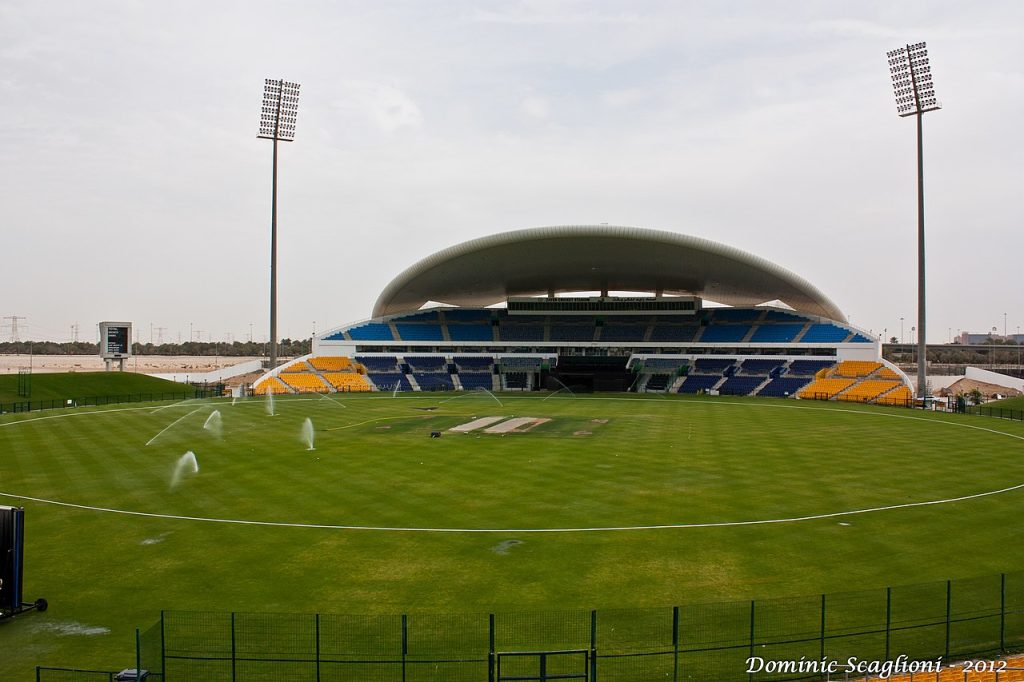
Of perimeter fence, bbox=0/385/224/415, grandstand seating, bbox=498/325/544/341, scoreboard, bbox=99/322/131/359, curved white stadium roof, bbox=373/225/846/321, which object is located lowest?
perimeter fence, bbox=0/385/224/415

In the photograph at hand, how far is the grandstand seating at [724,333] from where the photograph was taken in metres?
95.4

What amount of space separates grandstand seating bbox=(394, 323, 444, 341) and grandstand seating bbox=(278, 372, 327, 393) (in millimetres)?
16703

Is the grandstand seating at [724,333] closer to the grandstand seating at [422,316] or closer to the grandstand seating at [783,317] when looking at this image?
the grandstand seating at [783,317]

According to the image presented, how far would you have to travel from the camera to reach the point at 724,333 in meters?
Answer: 97.1

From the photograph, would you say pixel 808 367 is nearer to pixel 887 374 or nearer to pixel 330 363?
pixel 887 374

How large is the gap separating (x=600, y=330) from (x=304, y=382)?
42.5m

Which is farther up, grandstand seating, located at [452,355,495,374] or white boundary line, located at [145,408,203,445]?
grandstand seating, located at [452,355,495,374]

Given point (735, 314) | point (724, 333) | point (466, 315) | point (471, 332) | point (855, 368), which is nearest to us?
point (855, 368)

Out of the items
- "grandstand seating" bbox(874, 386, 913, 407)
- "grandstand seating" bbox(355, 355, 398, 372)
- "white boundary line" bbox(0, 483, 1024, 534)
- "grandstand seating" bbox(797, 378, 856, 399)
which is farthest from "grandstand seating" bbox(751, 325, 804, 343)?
"white boundary line" bbox(0, 483, 1024, 534)

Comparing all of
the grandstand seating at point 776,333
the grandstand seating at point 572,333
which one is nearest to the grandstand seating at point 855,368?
the grandstand seating at point 776,333

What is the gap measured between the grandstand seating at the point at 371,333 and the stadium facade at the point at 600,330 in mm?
291

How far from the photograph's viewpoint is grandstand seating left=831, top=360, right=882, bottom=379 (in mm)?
81125

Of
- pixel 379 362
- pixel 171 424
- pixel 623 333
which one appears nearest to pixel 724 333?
pixel 623 333

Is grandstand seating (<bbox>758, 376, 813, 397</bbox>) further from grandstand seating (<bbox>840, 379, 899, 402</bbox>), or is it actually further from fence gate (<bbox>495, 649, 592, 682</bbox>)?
fence gate (<bbox>495, 649, 592, 682</bbox>)
